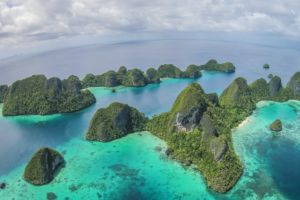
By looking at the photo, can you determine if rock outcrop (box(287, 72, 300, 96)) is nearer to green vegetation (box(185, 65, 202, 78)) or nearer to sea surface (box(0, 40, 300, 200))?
sea surface (box(0, 40, 300, 200))

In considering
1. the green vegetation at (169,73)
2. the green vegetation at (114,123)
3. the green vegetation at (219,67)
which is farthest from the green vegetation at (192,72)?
the green vegetation at (114,123)

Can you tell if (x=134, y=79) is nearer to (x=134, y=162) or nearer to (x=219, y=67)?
(x=219, y=67)

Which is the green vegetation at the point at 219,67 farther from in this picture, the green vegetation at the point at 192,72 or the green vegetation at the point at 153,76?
the green vegetation at the point at 153,76

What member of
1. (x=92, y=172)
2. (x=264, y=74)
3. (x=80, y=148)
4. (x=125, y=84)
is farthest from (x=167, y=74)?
(x=92, y=172)

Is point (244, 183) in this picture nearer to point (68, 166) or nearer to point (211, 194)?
point (211, 194)

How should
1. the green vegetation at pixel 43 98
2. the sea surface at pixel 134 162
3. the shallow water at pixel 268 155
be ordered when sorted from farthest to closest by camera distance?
the green vegetation at pixel 43 98, the shallow water at pixel 268 155, the sea surface at pixel 134 162

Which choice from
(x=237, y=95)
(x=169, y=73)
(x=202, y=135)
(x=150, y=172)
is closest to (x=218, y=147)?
(x=202, y=135)
